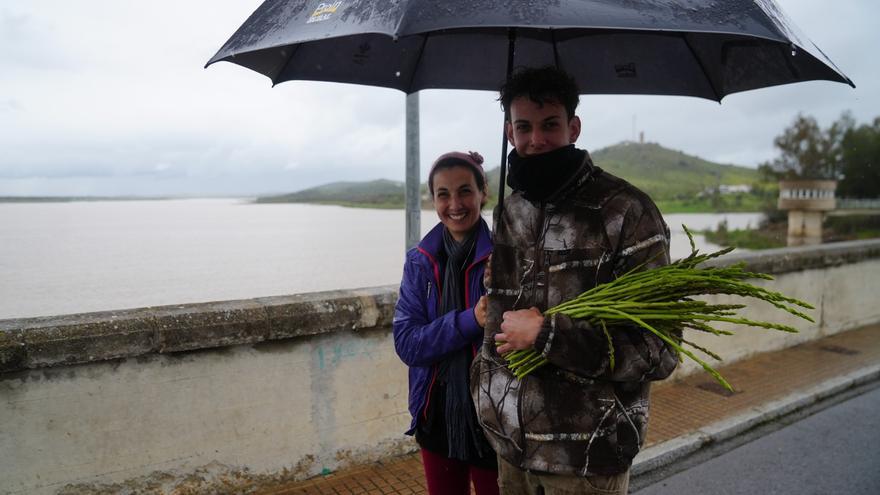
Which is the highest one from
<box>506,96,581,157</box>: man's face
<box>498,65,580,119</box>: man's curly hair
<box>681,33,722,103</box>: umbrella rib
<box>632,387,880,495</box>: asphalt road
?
<box>681,33,722,103</box>: umbrella rib

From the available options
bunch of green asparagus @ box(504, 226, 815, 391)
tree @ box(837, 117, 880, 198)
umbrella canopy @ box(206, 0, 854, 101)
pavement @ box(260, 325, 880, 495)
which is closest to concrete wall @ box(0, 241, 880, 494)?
pavement @ box(260, 325, 880, 495)

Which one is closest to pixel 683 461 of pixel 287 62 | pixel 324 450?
pixel 324 450

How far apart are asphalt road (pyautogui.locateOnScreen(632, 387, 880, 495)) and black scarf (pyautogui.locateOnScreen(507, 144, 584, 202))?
10.1 feet

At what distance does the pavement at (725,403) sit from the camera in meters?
3.77

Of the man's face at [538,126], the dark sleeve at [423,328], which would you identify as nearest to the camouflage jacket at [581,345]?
the man's face at [538,126]

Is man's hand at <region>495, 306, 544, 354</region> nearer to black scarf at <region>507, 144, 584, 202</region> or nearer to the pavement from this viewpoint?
black scarf at <region>507, 144, 584, 202</region>

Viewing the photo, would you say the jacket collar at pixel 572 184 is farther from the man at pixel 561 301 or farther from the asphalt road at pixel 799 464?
the asphalt road at pixel 799 464

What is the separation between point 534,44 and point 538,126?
1110 millimetres

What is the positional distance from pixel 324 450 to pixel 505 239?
8.38 ft

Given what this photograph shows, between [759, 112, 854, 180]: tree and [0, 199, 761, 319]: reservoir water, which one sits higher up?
[759, 112, 854, 180]: tree

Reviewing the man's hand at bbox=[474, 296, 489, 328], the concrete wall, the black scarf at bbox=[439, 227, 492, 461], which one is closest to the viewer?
the man's hand at bbox=[474, 296, 489, 328]

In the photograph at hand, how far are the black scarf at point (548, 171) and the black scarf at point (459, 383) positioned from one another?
0.61 m

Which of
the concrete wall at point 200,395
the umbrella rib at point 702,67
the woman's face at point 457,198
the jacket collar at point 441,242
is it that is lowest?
the concrete wall at point 200,395

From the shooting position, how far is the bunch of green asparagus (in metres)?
1.58
